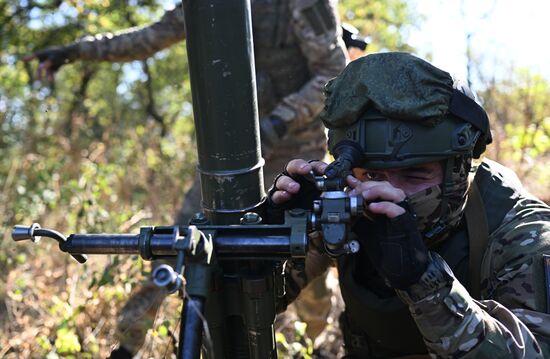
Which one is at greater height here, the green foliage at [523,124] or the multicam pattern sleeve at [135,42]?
the multicam pattern sleeve at [135,42]

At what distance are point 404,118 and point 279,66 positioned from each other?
2198 millimetres

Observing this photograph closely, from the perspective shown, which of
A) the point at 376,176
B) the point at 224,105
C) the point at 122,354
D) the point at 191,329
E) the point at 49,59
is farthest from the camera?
the point at 49,59

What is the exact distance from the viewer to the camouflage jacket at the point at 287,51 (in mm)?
3756

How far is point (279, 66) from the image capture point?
4.05 meters

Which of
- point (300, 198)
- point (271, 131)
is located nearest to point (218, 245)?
point (300, 198)

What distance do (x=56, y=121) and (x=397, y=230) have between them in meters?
7.83

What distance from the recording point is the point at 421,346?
2.24m

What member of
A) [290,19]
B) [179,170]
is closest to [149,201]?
[179,170]

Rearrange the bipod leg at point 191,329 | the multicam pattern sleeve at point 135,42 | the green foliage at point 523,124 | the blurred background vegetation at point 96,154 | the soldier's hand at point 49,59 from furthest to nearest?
the green foliage at point 523,124 → the multicam pattern sleeve at point 135,42 → the soldier's hand at point 49,59 → the blurred background vegetation at point 96,154 → the bipod leg at point 191,329

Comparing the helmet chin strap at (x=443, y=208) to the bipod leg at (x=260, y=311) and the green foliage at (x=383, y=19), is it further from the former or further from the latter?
the green foliage at (x=383, y=19)

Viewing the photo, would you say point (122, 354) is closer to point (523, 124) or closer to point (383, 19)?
point (523, 124)

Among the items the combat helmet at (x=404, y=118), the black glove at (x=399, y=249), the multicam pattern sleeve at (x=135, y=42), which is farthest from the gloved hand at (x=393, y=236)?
the multicam pattern sleeve at (x=135, y=42)

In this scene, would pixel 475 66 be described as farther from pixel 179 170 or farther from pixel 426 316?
pixel 426 316

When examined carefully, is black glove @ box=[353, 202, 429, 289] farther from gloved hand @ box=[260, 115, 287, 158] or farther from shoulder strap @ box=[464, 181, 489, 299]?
gloved hand @ box=[260, 115, 287, 158]
